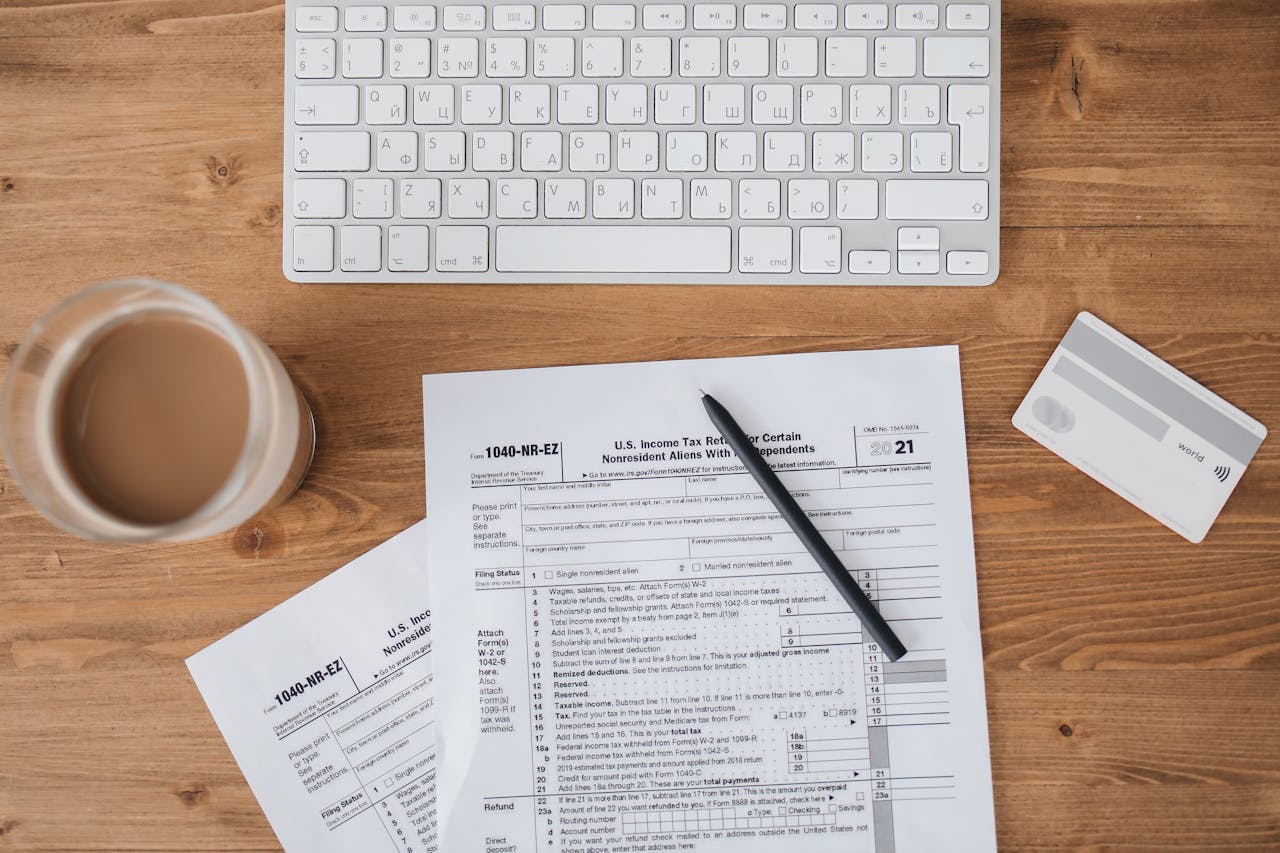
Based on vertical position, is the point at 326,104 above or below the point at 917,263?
above

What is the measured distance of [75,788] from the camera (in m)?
0.56

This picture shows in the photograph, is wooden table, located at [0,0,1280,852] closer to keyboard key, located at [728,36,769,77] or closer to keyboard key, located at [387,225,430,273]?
keyboard key, located at [387,225,430,273]

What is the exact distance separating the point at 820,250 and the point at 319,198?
0.32m

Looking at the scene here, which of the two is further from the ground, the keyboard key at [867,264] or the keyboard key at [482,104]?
the keyboard key at [482,104]

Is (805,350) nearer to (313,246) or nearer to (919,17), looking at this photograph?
(919,17)

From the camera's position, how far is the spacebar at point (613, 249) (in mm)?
558

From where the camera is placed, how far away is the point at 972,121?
556mm

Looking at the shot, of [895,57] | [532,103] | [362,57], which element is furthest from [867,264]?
[362,57]

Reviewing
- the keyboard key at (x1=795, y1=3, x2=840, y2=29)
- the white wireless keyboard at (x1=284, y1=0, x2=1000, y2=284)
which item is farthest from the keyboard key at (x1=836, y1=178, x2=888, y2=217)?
the keyboard key at (x1=795, y1=3, x2=840, y2=29)

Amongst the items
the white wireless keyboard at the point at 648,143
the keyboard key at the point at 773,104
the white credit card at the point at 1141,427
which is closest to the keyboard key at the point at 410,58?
the white wireless keyboard at the point at 648,143

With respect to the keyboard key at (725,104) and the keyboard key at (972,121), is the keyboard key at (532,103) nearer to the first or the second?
the keyboard key at (725,104)

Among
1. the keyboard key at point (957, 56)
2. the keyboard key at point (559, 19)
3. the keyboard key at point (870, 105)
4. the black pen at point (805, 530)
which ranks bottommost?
the black pen at point (805, 530)

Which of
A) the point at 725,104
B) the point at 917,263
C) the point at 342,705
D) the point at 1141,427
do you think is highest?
the point at 725,104

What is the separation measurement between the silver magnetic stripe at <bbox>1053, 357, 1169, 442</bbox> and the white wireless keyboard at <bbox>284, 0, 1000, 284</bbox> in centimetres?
8
